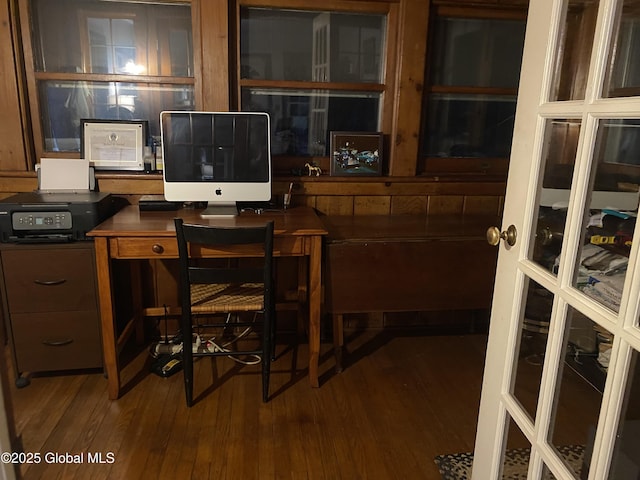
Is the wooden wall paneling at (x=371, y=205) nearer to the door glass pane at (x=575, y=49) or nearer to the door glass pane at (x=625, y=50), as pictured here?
the door glass pane at (x=575, y=49)

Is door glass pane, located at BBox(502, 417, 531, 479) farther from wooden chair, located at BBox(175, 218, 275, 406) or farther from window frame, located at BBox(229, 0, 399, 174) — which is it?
window frame, located at BBox(229, 0, 399, 174)

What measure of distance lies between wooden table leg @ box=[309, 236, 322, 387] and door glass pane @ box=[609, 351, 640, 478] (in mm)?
1367

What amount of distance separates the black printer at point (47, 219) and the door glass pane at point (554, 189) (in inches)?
70.3

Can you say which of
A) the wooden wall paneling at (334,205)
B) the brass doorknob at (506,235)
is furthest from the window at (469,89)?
the brass doorknob at (506,235)

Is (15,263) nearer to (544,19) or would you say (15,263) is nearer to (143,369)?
(143,369)

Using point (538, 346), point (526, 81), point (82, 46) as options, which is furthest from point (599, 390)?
point (82, 46)

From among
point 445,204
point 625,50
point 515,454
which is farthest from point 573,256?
point 445,204

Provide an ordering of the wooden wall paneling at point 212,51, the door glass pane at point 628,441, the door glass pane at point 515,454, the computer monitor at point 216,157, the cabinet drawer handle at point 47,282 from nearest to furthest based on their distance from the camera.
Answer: the door glass pane at point 628,441 < the door glass pane at point 515,454 < the cabinet drawer handle at point 47,282 < the computer monitor at point 216,157 < the wooden wall paneling at point 212,51

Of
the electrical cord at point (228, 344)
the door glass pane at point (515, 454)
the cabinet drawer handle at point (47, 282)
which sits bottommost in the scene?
the electrical cord at point (228, 344)

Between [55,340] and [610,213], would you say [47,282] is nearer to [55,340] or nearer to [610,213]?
[55,340]

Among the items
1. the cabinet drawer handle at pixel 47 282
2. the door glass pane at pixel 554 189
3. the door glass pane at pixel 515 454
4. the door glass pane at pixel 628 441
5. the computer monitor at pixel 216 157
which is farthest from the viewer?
the computer monitor at pixel 216 157

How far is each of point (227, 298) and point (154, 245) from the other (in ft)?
1.32

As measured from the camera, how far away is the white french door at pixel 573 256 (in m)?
0.91

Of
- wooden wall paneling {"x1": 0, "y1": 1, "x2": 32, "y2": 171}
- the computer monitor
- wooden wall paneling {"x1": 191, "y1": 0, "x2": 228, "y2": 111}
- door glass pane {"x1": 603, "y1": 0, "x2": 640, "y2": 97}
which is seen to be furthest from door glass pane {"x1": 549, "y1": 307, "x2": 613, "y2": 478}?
wooden wall paneling {"x1": 0, "y1": 1, "x2": 32, "y2": 171}
